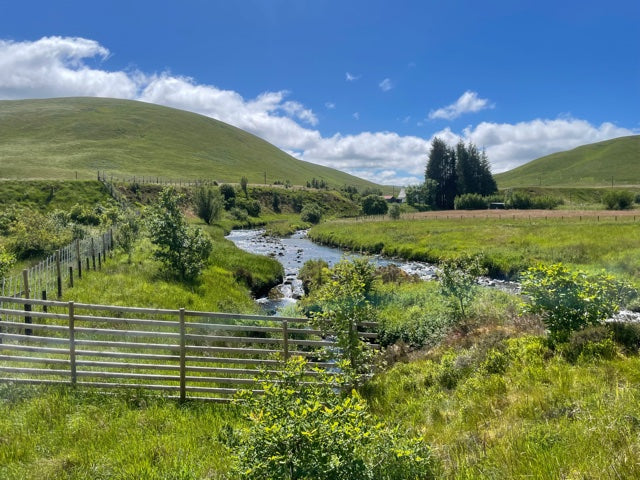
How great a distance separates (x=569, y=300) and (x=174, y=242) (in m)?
19.7

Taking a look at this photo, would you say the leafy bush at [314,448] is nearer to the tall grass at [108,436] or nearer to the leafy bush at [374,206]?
the tall grass at [108,436]

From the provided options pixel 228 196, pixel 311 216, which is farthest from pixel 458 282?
A: pixel 228 196

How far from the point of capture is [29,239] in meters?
28.6

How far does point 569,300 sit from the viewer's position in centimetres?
992

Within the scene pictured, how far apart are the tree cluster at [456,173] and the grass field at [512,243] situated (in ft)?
192

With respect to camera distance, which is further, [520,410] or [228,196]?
[228,196]

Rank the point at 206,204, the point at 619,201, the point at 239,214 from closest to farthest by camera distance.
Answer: the point at 206,204 < the point at 619,201 < the point at 239,214

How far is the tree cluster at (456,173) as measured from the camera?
392 feet

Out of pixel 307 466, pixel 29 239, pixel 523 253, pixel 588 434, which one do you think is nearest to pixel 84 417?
pixel 307 466

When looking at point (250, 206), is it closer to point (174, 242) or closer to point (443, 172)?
point (443, 172)

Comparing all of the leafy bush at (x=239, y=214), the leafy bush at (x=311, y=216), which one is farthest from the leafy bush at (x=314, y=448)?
the leafy bush at (x=311, y=216)

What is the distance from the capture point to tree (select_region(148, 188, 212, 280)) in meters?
23.1

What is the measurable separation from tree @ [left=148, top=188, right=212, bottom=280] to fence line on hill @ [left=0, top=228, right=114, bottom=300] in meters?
3.90

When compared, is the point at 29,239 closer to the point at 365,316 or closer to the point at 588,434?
the point at 365,316
